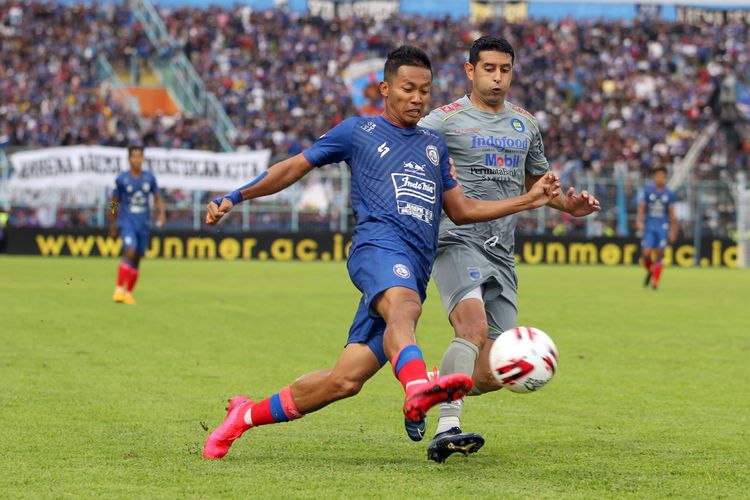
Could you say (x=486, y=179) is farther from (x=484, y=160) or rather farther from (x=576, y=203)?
(x=576, y=203)

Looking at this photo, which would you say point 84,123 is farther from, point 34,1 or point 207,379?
point 207,379

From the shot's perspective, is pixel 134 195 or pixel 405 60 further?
pixel 134 195

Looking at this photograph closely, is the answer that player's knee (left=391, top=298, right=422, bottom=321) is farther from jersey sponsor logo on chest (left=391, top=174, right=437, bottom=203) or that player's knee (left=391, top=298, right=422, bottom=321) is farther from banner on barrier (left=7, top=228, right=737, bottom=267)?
banner on barrier (left=7, top=228, right=737, bottom=267)

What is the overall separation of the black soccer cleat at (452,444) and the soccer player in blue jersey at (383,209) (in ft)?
0.58

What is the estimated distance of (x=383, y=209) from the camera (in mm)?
6465

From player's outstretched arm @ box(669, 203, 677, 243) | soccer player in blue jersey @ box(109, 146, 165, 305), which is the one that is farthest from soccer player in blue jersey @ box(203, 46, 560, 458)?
player's outstretched arm @ box(669, 203, 677, 243)

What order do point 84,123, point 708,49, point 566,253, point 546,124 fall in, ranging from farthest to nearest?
1. point 708,49
2. point 546,124
3. point 84,123
4. point 566,253

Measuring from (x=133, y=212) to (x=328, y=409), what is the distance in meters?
11.6

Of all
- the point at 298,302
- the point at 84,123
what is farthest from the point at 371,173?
the point at 84,123

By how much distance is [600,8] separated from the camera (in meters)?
54.3

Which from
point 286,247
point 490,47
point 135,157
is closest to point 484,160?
point 490,47

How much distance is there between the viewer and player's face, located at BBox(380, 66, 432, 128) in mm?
6449

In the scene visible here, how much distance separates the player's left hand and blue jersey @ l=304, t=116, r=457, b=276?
76 cm

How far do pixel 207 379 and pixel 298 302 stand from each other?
30.4 ft
